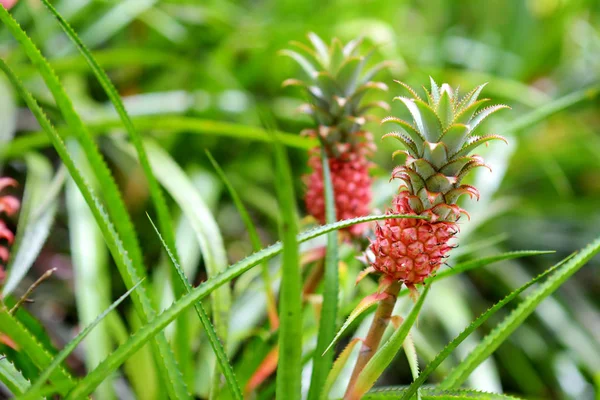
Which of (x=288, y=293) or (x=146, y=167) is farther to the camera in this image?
(x=146, y=167)

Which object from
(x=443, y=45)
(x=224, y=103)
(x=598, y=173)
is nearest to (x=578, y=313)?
(x=598, y=173)

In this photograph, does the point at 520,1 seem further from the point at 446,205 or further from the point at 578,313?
the point at 446,205

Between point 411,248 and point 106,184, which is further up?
point 106,184

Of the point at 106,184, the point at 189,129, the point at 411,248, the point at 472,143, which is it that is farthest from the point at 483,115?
the point at 189,129

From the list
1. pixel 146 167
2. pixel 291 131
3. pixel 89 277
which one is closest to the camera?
pixel 146 167

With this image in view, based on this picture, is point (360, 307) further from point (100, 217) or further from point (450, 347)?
point (100, 217)

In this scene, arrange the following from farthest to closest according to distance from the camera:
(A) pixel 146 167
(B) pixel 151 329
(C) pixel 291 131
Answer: (C) pixel 291 131 < (A) pixel 146 167 < (B) pixel 151 329
